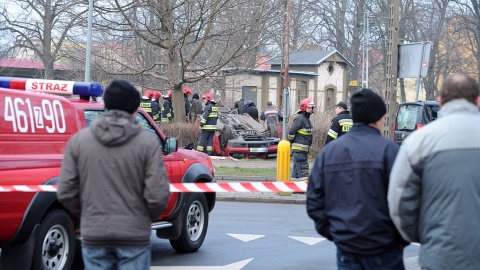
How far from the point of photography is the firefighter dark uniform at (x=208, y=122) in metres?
23.1

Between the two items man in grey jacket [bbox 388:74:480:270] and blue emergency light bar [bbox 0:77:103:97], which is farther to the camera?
Result: blue emergency light bar [bbox 0:77:103:97]

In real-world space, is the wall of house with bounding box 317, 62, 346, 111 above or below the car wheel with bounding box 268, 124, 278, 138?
above

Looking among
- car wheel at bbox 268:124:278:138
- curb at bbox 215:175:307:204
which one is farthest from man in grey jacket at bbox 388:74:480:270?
car wheel at bbox 268:124:278:138

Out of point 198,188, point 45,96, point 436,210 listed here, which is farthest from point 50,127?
point 436,210

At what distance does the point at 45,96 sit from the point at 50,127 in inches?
11.9

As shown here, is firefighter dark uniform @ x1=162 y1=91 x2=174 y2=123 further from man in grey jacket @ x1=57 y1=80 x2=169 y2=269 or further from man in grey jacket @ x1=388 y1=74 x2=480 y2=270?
man in grey jacket @ x1=388 y1=74 x2=480 y2=270

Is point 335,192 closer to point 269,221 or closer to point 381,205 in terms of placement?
point 381,205

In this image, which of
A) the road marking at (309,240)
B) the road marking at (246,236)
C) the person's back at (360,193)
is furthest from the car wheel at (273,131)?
the person's back at (360,193)

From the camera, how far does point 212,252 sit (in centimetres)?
1044

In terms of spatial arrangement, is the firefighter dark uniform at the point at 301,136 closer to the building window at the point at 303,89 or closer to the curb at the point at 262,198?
the curb at the point at 262,198

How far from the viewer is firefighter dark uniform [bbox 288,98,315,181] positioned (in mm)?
17344

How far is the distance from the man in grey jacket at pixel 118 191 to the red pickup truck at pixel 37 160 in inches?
103

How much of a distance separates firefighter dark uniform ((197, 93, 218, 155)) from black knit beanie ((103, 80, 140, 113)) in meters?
17.6

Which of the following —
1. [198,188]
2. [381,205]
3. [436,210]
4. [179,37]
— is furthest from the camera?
[179,37]
